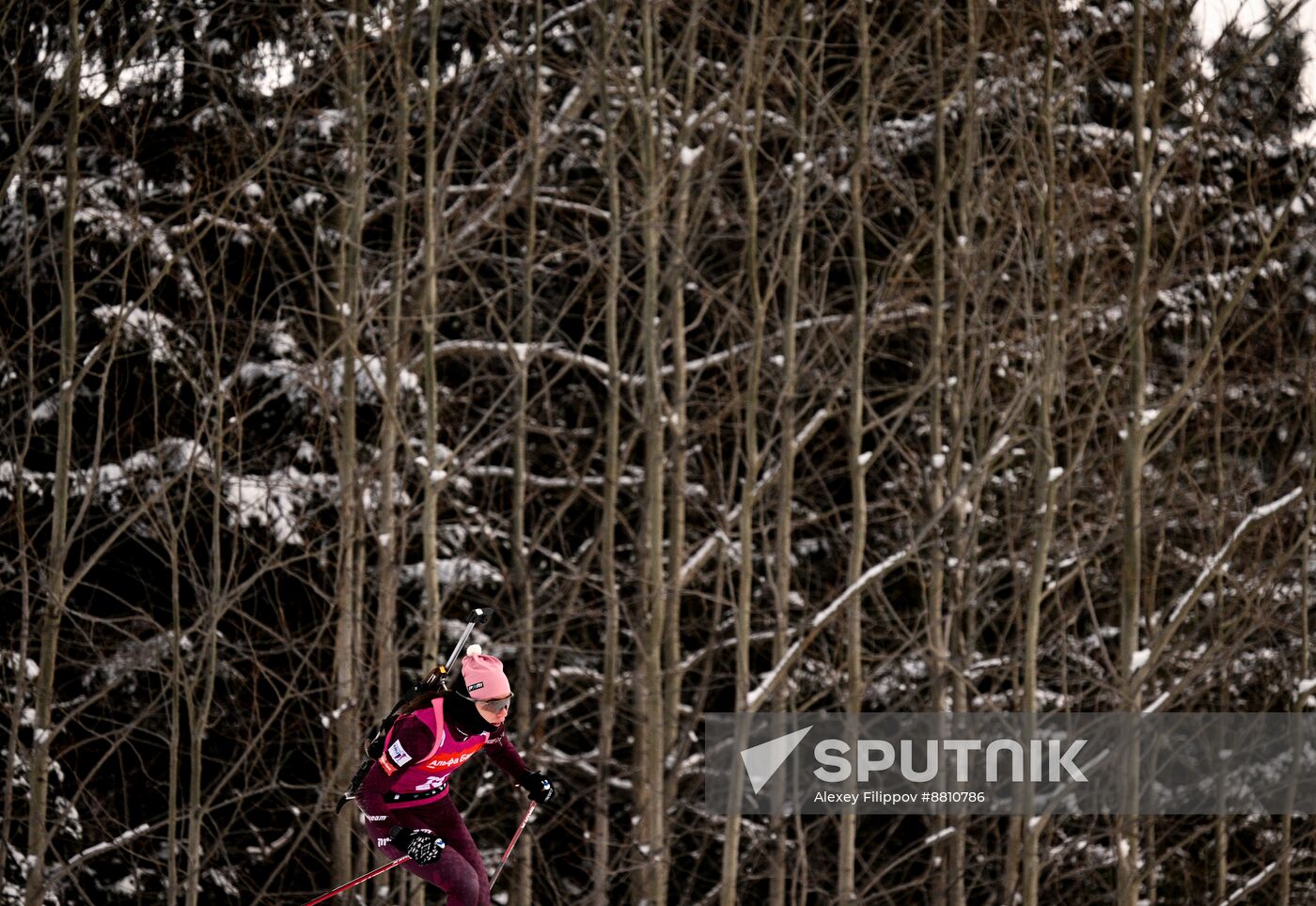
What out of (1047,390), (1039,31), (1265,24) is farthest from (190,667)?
(1265,24)

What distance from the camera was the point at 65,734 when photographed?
38.6 feet

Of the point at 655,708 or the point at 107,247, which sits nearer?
the point at 655,708

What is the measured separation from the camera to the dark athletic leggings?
5.24 metres

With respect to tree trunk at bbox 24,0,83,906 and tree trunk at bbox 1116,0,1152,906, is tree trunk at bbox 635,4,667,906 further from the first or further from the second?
tree trunk at bbox 24,0,83,906

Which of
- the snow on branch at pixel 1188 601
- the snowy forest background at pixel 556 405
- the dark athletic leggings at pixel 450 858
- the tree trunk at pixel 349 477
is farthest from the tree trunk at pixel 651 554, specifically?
the dark athletic leggings at pixel 450 858

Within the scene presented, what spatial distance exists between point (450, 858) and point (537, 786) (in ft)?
1.35

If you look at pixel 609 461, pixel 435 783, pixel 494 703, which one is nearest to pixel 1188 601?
pixel 609 461

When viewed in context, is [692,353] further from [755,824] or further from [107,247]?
[107,247]

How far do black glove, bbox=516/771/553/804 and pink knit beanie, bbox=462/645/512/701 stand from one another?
45 centimetres

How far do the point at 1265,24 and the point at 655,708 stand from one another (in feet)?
24.0

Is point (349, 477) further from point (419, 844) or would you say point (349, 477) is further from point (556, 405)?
point (419, 844)

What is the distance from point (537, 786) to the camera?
209 inches

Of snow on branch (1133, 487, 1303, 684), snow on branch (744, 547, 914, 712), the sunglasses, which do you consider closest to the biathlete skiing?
the sunglasses

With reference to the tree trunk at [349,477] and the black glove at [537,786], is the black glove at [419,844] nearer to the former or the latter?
the black glove at [537,786]
